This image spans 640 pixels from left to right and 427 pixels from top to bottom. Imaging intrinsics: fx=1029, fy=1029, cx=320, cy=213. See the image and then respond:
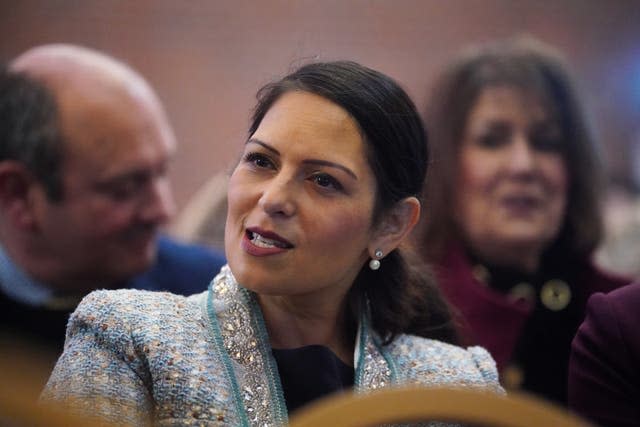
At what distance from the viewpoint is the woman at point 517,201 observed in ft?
7.35

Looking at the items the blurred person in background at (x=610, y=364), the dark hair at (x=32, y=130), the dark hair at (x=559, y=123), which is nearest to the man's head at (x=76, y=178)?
the dark hair at (x=32, y=130)

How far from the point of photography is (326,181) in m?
1.39

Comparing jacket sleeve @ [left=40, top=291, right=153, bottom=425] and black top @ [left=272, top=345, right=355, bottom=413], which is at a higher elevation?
jacket sleeve @ [left=40, top=291, right=153, bottom=425]

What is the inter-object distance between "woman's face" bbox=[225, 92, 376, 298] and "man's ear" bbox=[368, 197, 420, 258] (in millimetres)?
63

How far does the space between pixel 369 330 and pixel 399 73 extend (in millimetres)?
3278

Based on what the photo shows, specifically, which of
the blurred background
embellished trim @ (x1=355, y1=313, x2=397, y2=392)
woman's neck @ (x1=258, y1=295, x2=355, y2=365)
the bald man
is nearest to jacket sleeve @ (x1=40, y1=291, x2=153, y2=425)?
woman's neck @ (x1=258, y1=295, x2=355, y2=365)

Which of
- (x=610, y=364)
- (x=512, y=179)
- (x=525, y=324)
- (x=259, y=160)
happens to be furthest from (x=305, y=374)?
(x=512, y=179)

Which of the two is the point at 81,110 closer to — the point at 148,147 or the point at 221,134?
the point at 148,147

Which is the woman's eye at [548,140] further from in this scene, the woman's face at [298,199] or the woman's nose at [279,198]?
the woman's nose at [279,198]

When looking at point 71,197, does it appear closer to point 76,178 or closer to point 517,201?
point 76,178

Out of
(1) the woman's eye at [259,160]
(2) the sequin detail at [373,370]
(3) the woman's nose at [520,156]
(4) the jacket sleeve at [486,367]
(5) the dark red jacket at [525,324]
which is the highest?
(1) the woman's eye at [259,160]

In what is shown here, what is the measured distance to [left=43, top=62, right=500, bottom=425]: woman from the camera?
50.4 inches

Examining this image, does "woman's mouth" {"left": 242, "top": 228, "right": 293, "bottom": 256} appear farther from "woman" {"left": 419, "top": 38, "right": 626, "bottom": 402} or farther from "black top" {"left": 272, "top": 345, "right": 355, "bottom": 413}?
"woman" {"left": 419, "top": 38, "right": 626, "bottom": 402}

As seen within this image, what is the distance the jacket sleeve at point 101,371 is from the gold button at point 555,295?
1.21 metres
